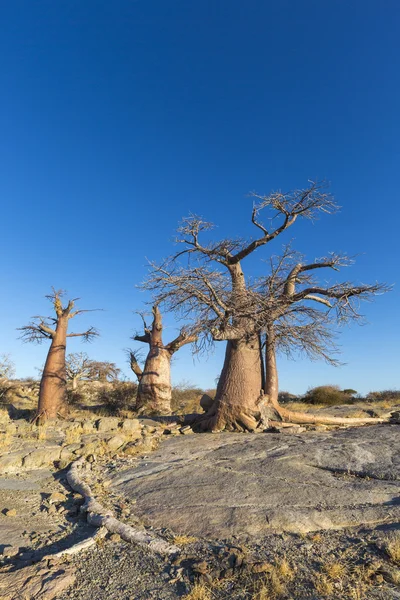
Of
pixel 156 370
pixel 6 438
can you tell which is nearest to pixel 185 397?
pixel 156 370

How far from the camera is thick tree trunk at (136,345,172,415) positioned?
49.4ft

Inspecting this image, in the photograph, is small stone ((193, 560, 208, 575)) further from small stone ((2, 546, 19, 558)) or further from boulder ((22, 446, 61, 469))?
boulder ((22, 446, 61, 469))

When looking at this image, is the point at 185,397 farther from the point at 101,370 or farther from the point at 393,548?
the point at 393,548

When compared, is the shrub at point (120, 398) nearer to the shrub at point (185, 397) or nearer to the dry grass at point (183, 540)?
the shrub at point (185, 397)

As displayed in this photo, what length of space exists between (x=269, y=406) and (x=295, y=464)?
3839 mm

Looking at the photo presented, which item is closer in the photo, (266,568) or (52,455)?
(266,568)

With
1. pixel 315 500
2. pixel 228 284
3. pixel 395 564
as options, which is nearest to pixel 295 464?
pixel 315 500

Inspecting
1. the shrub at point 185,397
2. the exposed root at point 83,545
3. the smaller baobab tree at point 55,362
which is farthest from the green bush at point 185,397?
the exposed root at point 83,545

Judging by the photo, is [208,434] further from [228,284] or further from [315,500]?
[315,500]

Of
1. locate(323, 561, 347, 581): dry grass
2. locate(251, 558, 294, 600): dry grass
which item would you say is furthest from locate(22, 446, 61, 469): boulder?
locate(323, 561, 347, 581): dry grass

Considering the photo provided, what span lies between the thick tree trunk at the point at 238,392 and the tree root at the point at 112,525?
4.01 m

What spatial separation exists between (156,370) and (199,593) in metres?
12.9

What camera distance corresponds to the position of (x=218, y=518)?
4.21m

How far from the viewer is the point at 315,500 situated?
4453mm
